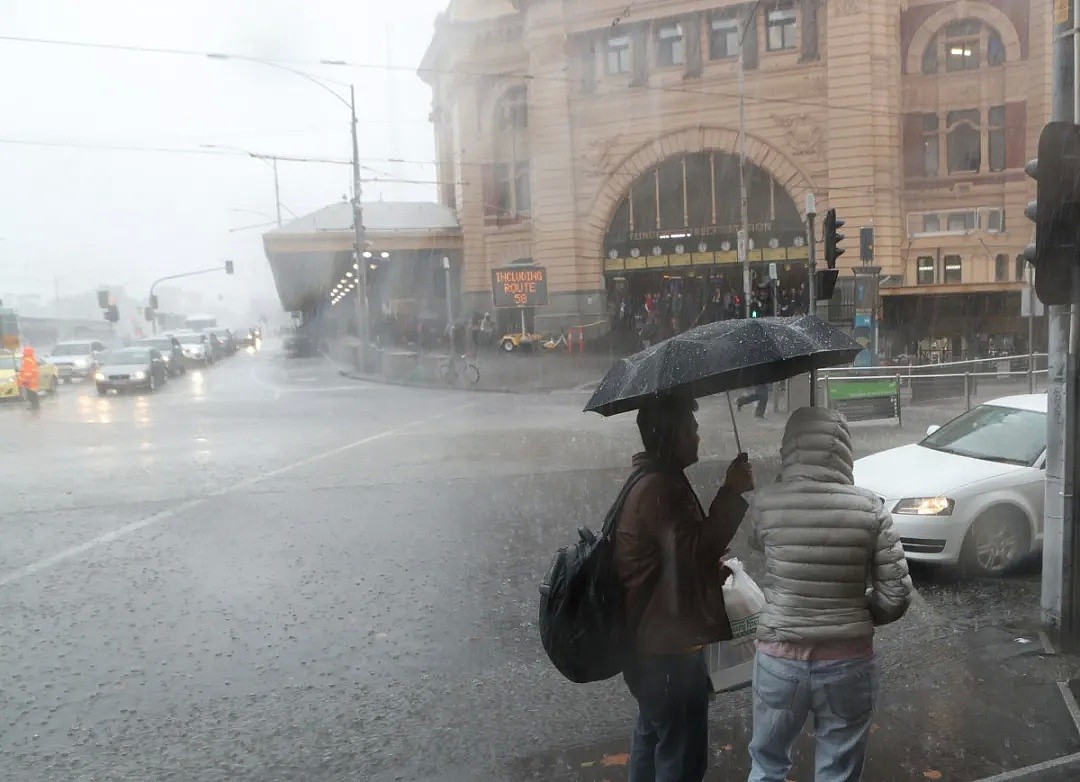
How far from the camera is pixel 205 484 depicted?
11492 mm

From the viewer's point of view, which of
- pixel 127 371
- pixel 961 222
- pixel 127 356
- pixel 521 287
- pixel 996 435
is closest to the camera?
pixel 996 435

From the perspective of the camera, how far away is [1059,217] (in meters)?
4.52

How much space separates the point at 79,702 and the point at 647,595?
141 inches

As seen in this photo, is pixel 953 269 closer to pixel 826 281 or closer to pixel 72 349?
pixel 826 281

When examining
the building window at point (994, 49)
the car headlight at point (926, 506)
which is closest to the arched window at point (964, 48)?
the building window at point (994, 49)

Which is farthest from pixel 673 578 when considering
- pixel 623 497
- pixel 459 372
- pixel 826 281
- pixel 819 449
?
pixel 459 372

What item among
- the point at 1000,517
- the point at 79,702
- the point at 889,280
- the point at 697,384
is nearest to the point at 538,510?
the point at 1000,517

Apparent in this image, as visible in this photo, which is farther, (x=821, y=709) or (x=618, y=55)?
(x=618, y=55)

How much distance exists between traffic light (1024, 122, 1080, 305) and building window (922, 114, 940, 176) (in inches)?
1312

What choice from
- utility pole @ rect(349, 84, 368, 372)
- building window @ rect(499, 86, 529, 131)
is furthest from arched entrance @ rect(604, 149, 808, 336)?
utility pole @ rect(349, 84, 368, 372)

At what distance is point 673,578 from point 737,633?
0.45 metres

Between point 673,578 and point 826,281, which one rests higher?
point 826,281

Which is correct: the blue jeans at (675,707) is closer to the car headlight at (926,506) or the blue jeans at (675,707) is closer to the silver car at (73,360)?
the car headlight at (926,506)

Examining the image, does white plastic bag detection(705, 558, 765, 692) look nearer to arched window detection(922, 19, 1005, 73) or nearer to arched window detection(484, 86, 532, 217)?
arched window detection(922, 19, 1005, 73)
